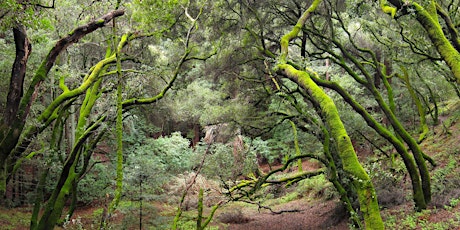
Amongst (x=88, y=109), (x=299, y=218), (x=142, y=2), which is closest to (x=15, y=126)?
(x=88, y=109)

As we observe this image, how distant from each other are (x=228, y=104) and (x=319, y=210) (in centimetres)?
584

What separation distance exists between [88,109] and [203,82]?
47.3ft

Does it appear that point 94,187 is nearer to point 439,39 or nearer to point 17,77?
point 17,77

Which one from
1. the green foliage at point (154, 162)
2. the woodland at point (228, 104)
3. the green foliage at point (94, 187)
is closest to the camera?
the woodland at point (228, 104)

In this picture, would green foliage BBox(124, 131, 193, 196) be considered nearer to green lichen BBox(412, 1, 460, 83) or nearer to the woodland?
the woodland

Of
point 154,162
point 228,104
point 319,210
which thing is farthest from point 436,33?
point 319,210

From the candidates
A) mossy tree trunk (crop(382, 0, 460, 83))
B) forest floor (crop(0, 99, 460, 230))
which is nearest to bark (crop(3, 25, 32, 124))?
forest floor (crop(0, 99, 460, 230))

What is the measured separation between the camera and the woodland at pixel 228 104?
7074 millimetres

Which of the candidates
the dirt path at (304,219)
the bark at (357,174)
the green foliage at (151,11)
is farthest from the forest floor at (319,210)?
the green foliage at (151,11)

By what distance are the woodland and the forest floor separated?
0.07 metres

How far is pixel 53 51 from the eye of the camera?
7.79m

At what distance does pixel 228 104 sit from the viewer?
44.6 ft

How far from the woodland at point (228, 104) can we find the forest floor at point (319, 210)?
7 cm

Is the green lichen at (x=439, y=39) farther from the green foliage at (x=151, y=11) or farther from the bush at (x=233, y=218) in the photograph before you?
the bush at (x=233, y=218)
